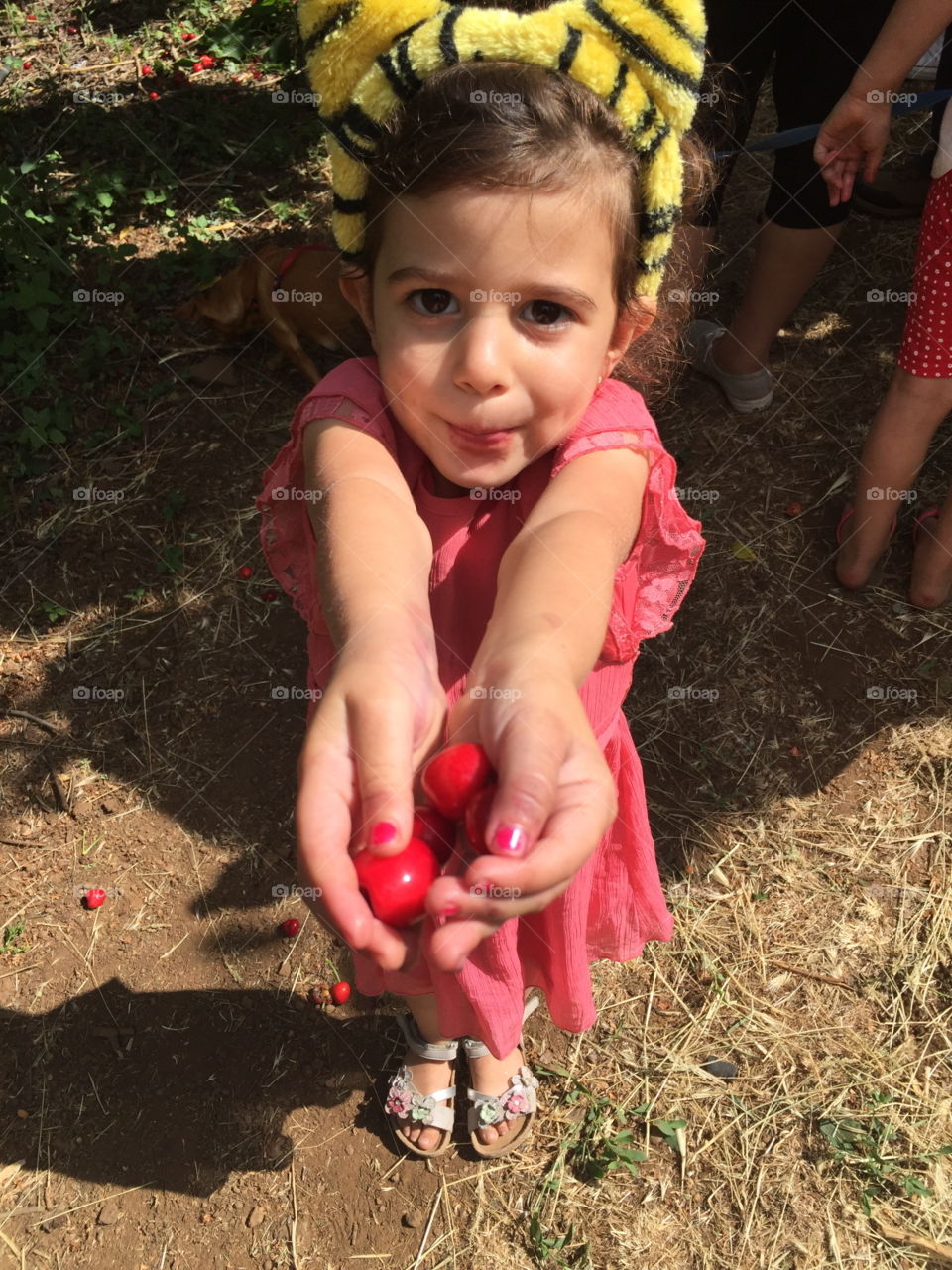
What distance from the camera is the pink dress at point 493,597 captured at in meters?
2.30

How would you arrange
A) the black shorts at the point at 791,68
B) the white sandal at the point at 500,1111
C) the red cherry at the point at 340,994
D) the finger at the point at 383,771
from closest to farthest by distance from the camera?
the finger at the point at 383,771 → the white sandal at the point at 500,1111 → the red cherry at the point at 340,994 → the black shorts at the point at 791,68

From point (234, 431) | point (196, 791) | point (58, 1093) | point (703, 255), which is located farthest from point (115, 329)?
point (58, 1093)

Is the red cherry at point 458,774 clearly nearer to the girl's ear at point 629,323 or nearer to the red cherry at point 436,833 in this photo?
the red cherry at point 436,833

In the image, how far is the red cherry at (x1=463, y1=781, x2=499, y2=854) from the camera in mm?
1684

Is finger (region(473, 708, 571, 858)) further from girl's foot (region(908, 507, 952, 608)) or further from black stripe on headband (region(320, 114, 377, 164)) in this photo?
girl's foot (region(908, 507, 952, 608))

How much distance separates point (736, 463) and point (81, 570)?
270 cm

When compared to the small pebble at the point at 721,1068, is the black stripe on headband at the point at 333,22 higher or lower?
higher

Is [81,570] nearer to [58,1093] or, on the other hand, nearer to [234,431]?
[234,431]

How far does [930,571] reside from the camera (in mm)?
3770

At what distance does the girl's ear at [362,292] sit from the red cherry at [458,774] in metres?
0.96

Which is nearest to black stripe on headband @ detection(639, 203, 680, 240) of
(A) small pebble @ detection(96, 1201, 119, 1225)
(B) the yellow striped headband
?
(B) the yellow striped headband

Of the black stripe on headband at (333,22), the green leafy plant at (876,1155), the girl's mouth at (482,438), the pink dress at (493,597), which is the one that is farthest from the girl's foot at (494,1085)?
the black stripe on headband at (333,22)

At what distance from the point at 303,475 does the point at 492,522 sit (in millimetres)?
468

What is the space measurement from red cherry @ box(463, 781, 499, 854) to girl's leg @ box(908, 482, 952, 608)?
2.63 metres
